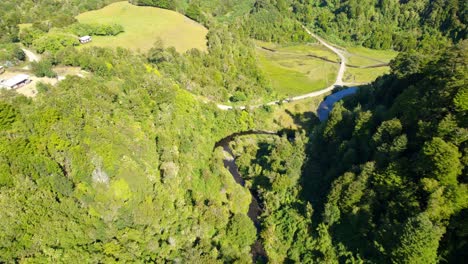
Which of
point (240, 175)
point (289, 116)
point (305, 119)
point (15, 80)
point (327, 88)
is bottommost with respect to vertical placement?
point (240, 175)

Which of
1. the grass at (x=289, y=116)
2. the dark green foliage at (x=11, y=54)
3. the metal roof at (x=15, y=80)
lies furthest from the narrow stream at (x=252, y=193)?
the dark green foliage at (x=11, y=54)

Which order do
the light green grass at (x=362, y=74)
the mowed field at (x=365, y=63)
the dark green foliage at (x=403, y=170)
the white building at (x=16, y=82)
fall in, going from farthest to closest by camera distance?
the mowed field at (x=365, y=63)
the light green grass at (x=362, y=74)
the white building at (x=16, y=82)
the dark green foliage at (x=403, y=170)

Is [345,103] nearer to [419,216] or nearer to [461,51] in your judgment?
[461,51]

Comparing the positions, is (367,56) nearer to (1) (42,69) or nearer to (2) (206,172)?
(2) (206,172)

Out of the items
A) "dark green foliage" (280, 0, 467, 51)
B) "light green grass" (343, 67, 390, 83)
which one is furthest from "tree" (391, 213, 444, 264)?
"dark green foliage" (280, 0, 467, 51)

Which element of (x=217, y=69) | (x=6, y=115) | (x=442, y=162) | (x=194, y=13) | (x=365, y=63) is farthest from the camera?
(x=365, y=63)

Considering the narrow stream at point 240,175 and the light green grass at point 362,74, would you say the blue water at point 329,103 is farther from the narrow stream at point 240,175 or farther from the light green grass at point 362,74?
the light green grass at point 362,74

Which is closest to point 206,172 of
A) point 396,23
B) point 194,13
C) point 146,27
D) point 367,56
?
point 146,27
